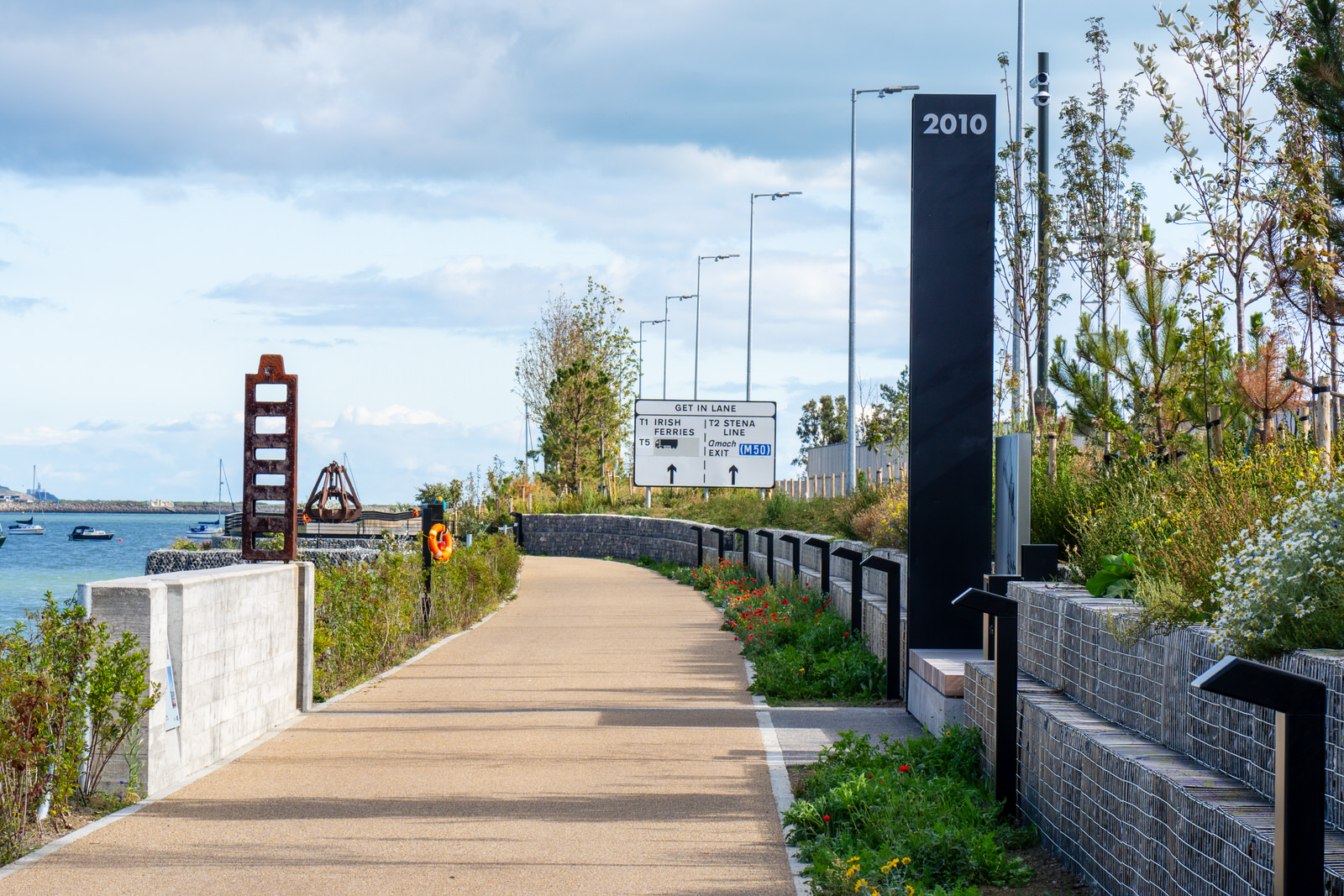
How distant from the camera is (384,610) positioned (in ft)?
42.7

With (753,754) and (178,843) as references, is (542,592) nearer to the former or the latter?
(753,754)

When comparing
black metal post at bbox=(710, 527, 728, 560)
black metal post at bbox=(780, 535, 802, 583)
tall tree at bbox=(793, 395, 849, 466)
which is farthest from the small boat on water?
black metal post at bbox=(780, 535, 802, 583)

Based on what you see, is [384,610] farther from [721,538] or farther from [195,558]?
[195,558]

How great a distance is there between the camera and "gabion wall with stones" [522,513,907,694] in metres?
11.7

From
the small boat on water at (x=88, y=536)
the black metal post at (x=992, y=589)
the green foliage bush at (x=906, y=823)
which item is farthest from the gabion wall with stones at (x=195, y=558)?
the small boat on water at (x=88, y=536)

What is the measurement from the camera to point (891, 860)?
5000mm

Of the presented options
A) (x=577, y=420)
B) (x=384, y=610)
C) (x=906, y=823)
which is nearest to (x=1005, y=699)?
(x=906, y=823)

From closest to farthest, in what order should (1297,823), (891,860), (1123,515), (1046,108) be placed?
(1297,823) → (891,860) → (1123,515) → (1046,108)

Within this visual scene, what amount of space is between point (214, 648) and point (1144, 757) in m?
5.66

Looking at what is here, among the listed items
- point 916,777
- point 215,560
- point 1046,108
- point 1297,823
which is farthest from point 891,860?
point 215,560

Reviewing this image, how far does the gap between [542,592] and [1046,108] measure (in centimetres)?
1184

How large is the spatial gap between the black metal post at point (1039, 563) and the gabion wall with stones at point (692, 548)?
2560mm

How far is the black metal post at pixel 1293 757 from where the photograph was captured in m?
3.15

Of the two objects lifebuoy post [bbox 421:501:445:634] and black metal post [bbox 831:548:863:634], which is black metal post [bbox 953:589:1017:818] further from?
lifebuoy post [bbox 421:501:445:634]
